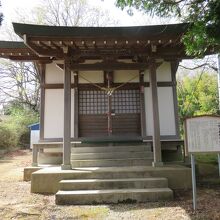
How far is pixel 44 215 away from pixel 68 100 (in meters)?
3.11

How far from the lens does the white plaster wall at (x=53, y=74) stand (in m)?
8.89

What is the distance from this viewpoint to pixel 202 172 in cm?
742

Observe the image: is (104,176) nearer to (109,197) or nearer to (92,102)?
(109,197)

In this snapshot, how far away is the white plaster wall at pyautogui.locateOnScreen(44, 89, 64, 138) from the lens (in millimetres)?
8648

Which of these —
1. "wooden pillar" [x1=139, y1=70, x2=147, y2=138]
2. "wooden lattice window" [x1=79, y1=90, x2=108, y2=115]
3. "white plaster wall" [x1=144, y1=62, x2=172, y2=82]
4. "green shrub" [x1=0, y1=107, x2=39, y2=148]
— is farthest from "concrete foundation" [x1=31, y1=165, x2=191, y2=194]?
"green shrub" [x1=0, y1=107, x2=39, y2=148]

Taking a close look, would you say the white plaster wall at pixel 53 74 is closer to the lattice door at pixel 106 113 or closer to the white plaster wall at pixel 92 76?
the white plaster wall at pixel 92 76

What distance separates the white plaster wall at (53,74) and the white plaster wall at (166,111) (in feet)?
11.4

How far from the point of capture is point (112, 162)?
7.23 metres

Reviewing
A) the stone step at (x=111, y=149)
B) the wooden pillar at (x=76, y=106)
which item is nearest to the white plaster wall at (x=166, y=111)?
the stone step at (x=111, y=149)

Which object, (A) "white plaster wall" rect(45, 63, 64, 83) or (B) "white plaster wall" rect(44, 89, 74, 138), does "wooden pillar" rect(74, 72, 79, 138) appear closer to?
(B) "white plaster wall" rect(44, 89, 74, 138)

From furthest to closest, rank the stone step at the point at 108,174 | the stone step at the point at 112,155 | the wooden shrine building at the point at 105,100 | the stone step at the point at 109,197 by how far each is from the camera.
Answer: the wooden shrine building at the point at 105,100
the stone step at the point at 112,155
the stone step at the point at 108,174
the stone step at the point at 109,197

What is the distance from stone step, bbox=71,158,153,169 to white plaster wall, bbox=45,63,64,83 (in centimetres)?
315

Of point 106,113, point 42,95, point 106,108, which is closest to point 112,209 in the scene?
point 106,113

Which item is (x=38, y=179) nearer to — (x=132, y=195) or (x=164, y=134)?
(x=132, y=195)
